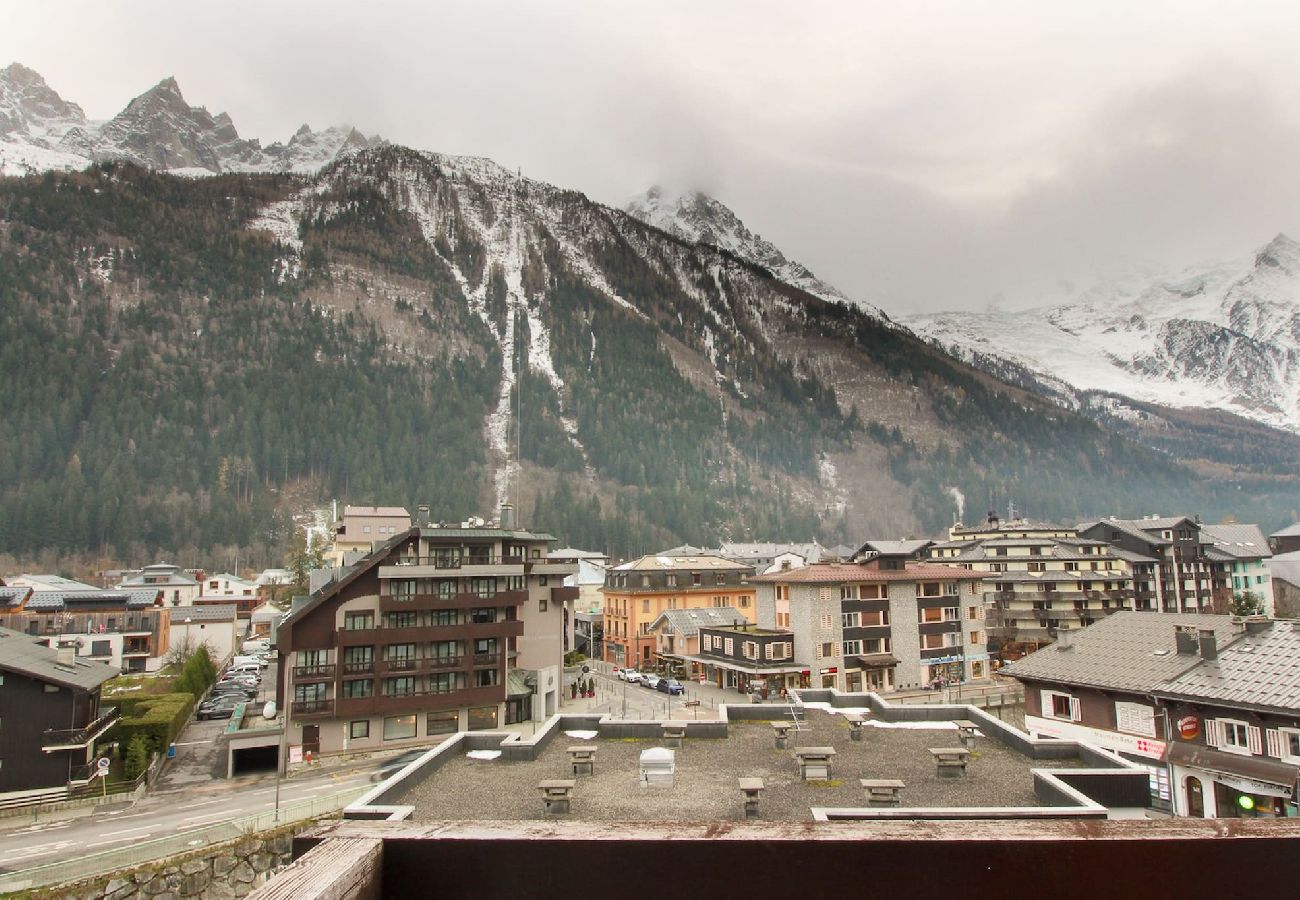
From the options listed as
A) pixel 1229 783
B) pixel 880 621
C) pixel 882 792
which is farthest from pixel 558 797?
→ pixel 880 621

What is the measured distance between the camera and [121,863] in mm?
28375

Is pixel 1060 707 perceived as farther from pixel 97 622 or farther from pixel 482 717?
pixel 97 622

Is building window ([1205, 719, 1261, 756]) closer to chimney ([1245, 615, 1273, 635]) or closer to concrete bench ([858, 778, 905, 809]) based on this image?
chimney ([1245, 615, 1273, 635])

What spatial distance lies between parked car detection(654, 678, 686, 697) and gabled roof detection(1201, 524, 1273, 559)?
7804 cm

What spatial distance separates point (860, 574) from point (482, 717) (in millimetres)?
29684

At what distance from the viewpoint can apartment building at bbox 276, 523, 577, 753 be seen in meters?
45.9

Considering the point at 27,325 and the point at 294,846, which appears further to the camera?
the point at 27,325

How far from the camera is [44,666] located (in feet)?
129

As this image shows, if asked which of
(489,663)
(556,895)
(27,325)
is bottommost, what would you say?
(489,663)

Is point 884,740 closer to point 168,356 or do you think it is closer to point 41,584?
point 41,584

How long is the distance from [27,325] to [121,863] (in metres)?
197

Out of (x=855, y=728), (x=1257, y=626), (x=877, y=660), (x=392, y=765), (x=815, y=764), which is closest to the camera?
(x=815, y=764)

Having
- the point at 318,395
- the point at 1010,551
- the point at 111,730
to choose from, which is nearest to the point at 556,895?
the point at 111,730

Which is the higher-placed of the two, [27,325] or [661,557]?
[27,325]
